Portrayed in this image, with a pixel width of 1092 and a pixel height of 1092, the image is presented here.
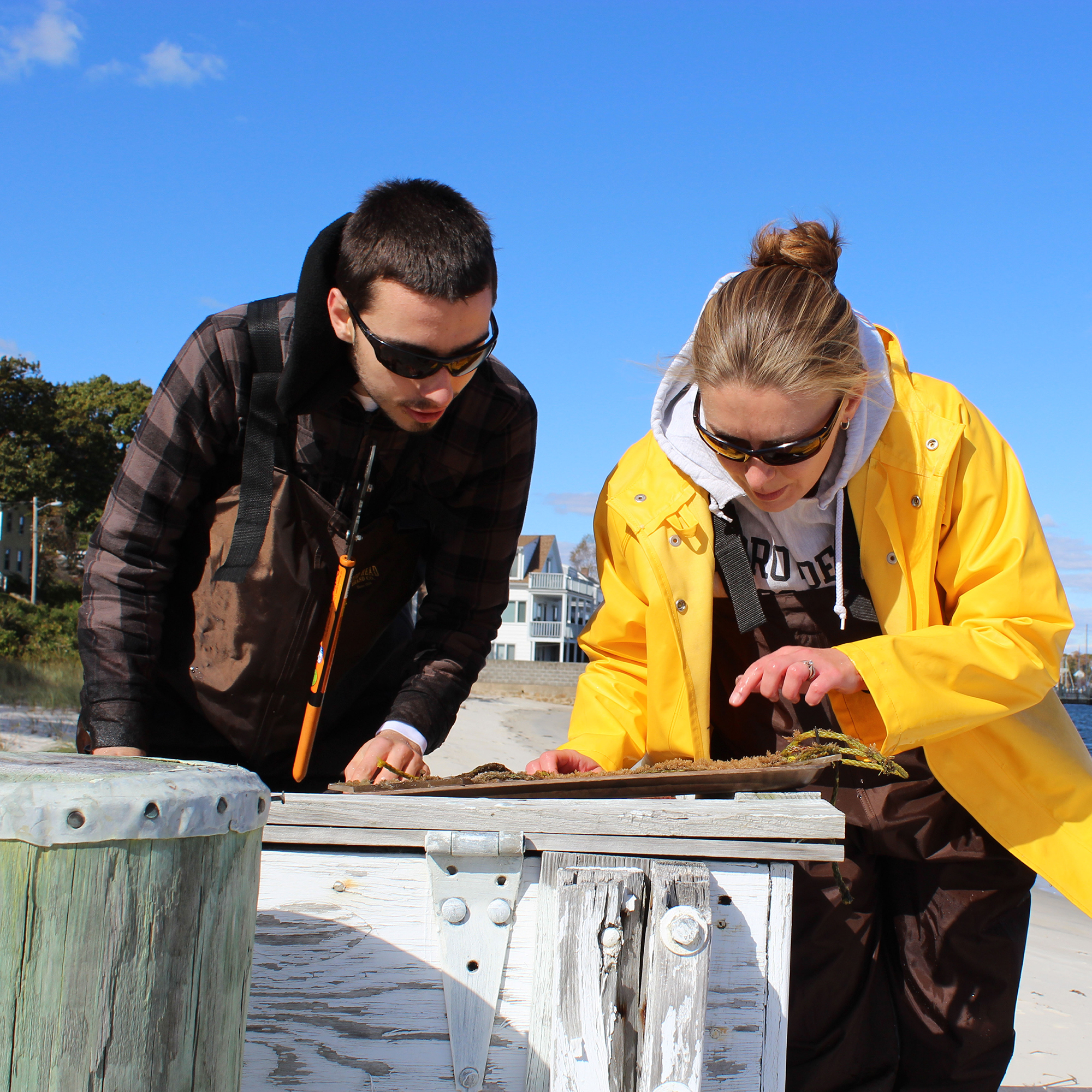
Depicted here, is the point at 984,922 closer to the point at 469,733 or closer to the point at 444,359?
the point at 444,359

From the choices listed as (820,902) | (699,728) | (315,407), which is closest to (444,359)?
(315,407)

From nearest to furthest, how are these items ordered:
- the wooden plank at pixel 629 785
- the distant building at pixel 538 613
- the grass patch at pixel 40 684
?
1. the wooden plank at pixel 629 785
2. the grass patch at pixel 40 684
3. the distant building at pixel 538 613

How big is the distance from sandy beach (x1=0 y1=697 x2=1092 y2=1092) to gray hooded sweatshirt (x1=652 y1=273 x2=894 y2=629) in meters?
2.55

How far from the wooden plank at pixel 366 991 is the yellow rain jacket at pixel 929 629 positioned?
931 millimetres

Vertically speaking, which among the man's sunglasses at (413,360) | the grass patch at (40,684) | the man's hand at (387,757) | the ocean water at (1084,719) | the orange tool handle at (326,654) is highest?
the man's sunglasses at (413,360)

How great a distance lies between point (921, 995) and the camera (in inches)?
99.7

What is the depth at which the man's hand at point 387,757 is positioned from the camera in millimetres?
2521

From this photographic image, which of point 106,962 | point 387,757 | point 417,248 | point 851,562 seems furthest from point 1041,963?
point 106,962

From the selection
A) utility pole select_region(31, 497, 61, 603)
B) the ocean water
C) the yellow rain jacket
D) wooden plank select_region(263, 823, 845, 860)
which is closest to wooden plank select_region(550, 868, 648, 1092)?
wooden plank select_region(263, 823, 845, 860)

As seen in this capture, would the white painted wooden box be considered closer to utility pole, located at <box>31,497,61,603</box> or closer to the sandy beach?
the sandy beach

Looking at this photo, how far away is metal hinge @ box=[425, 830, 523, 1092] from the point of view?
1617 mm

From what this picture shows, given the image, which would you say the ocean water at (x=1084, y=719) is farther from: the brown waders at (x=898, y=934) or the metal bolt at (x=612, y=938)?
the metal bolt at (x=612, y=938)

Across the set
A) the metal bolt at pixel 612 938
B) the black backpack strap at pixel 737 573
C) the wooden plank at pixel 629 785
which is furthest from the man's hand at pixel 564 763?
the metal bolt at pixel 612 938

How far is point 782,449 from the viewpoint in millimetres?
2268
